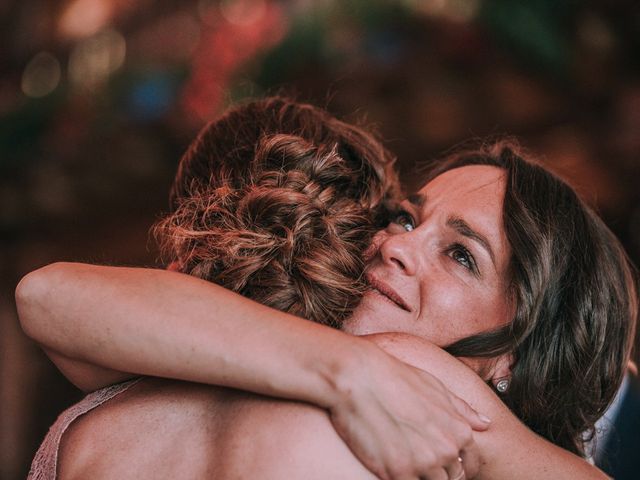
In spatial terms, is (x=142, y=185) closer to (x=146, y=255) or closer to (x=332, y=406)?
(x=146, y=255)

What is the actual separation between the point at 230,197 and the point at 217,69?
244 centimetres

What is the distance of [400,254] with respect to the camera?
1511 millimetres

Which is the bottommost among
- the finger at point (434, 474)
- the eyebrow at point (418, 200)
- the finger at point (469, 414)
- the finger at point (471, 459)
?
the finger at point (471, 459)

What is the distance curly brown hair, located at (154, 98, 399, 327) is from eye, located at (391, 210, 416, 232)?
1.7 inches

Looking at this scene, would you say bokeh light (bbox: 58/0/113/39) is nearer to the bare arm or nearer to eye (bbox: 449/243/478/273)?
eye (bbox: 449/243/478/273)

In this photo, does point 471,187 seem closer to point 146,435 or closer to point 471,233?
point 471,233

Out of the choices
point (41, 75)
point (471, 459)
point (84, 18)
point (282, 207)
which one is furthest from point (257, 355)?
point (84, 18)

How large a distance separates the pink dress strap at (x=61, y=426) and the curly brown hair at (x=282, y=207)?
0.28 meters

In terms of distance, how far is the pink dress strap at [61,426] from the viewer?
126 cm

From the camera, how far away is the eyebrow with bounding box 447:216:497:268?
5.08 ft

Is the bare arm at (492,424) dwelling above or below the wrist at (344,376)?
below

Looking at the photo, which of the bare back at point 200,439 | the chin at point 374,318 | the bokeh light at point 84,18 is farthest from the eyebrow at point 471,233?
the bokeh light at point 84,18

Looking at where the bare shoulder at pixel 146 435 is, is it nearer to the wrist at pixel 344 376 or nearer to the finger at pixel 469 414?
the wrist at pixel 344 376

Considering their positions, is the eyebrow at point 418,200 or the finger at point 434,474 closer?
the finger at point 434,474
